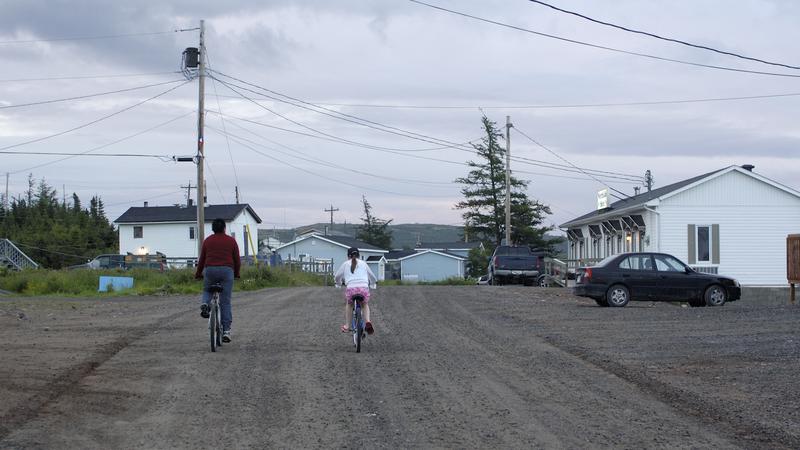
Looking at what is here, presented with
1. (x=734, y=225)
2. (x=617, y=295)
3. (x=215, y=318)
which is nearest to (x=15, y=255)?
(x=734, y=225)

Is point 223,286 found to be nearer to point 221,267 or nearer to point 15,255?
point 221,267

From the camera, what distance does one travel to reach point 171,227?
7200cm

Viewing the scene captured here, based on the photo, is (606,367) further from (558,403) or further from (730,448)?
(730,448)

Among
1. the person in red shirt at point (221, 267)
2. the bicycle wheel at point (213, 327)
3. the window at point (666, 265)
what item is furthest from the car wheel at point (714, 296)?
the bicycle wheel at point (213, 327)

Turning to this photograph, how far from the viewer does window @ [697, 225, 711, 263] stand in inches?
1430

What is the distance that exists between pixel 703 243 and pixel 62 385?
3068 centimetres

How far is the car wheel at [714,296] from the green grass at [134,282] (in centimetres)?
1685

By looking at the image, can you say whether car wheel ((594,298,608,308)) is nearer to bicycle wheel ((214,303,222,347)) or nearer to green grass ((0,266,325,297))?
bicycle wheel ((214,303,222,347))

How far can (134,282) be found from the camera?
35.5 metres

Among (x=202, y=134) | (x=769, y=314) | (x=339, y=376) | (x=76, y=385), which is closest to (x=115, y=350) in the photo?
(x=76, y=385)

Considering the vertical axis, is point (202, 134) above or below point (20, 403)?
above

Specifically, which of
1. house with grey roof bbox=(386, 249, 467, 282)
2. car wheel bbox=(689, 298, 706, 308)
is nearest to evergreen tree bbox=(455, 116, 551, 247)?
house with grey roof bbox=(386, 249, 467, 282)

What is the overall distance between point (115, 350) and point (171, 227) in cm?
6023

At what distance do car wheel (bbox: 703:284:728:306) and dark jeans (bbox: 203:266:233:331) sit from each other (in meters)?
15.0
